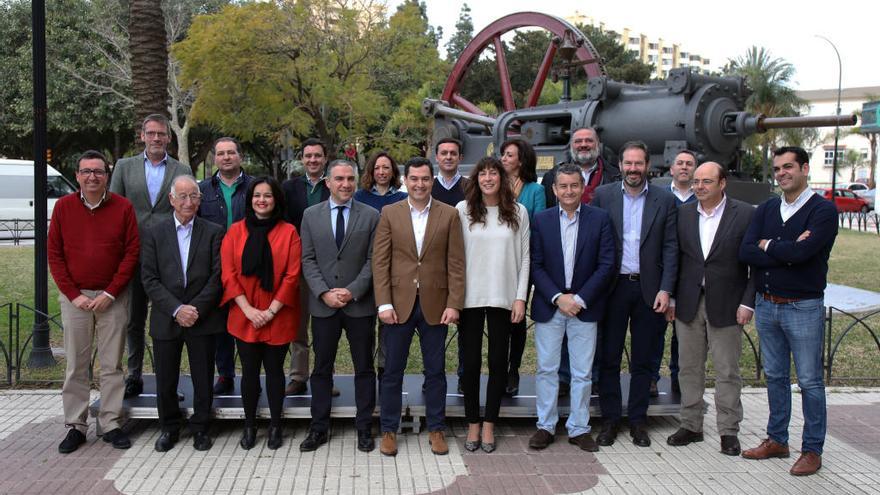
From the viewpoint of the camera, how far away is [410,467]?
4875 millimetres

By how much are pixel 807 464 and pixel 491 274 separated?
227 cm

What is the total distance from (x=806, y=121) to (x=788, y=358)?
7.41 metres

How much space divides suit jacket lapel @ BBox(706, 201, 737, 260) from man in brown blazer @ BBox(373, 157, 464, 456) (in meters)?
1.65

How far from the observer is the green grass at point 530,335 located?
7332 millimetres

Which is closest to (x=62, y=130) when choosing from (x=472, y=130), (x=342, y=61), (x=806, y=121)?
(x=342, y=61)

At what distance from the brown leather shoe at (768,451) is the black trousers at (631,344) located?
0.73 metres

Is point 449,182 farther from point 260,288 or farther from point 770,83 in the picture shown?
point 770,83

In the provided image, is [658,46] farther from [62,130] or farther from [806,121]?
[806,121]

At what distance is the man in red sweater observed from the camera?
503 cm

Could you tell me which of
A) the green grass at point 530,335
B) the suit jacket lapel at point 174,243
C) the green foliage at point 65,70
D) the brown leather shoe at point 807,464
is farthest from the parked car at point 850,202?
the suit jacket lapel at point 174,243

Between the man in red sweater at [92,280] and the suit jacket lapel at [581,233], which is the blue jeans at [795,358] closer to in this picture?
the suit jacket lapel at [581,233]

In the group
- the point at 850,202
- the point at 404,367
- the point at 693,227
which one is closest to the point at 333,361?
the point at 404,367

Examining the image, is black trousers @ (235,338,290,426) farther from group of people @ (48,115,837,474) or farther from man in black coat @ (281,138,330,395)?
man in black coat @ (281,138,330,395)

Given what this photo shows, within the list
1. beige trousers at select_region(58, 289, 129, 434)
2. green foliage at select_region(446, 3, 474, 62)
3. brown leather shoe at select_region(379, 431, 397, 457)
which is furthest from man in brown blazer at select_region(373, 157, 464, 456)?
green foliage at select_region(446, 3, 474, 62)
